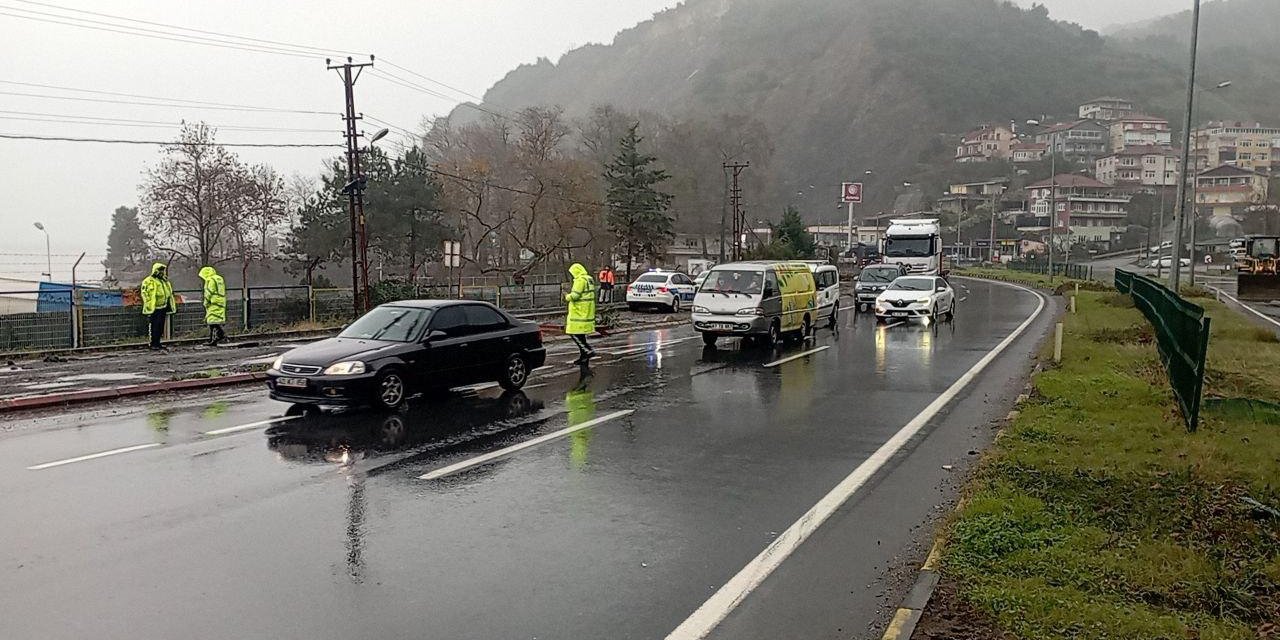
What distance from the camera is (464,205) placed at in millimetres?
70125

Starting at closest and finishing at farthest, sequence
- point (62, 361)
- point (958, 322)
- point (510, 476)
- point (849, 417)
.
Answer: point (510, 476) < point (849, 417) < point (62, 361) < point (958, 322)

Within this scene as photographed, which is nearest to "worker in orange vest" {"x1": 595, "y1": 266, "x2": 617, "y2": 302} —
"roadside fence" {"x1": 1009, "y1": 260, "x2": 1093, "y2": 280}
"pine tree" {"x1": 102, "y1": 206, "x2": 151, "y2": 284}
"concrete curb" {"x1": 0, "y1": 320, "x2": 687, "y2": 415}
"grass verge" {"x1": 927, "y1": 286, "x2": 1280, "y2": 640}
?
"concrete curb" {"x1": 0, "y1": 320, "x2": 687, "y2": 415}

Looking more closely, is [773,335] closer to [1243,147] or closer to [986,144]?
[986,144]

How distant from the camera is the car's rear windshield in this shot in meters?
34.6

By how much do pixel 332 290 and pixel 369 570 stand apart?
88.2ft

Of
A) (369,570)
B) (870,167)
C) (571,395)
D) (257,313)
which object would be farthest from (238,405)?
(870,167)

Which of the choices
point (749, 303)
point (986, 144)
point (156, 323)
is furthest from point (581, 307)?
point (986, 144)

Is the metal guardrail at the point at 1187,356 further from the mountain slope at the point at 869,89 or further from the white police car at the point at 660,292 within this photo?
the mountain slope at the point at 869,89

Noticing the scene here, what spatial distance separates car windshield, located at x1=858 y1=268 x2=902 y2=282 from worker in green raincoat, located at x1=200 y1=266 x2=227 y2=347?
22916mm

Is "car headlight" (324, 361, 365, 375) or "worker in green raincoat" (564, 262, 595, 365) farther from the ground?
"worker in green raincoat" (564, 262, 595, 365)

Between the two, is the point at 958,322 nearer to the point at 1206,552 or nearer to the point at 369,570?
the point at 1206,552

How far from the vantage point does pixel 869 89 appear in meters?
165

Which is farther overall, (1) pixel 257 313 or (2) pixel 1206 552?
(1) pixel 257 313

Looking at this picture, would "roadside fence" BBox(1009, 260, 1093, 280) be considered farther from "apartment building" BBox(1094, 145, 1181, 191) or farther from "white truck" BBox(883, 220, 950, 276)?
"apartment building" BBox(1094, 145, 1181, 191)
